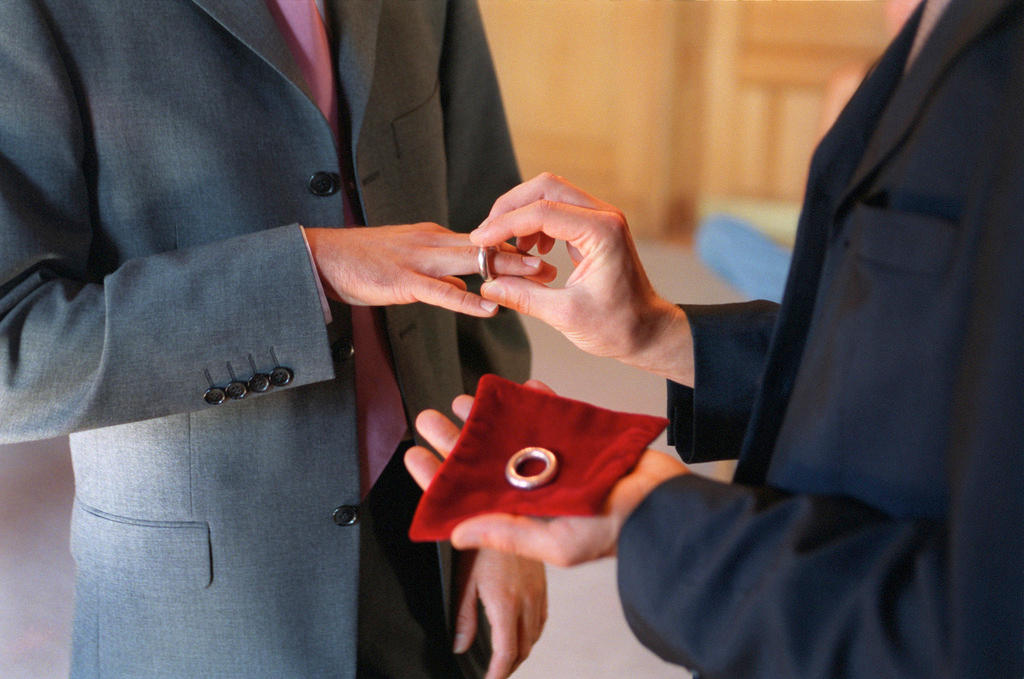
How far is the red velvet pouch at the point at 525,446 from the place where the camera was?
27.1 inches

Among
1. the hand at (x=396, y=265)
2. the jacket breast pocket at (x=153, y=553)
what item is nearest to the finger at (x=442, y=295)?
the hand at (x=396, y=265)

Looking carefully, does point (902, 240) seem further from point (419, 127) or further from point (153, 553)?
point (153, 553)

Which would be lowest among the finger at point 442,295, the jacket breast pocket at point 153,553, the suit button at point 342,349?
the jacket breast pocket at point 153,553

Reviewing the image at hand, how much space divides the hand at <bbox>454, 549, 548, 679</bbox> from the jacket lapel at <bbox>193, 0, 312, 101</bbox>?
2.15 feet

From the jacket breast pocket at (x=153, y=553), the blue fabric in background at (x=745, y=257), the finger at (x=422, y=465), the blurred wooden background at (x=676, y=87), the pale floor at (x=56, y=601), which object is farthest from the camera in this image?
the blurred wooden background at (x=676, y=87)

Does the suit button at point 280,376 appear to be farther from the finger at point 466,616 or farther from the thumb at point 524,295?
the finger at point 466,616

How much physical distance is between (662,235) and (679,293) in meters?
1.02

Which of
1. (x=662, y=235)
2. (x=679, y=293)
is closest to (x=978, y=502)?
(x=679, y=293)

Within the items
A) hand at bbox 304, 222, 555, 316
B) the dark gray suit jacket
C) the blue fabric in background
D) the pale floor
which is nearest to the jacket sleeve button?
hand at bbox 304, 222, 555, 316

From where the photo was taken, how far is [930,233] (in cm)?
56

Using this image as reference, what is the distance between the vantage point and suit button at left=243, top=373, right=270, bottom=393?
0.90 m

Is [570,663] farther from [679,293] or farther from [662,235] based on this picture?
[662,235]

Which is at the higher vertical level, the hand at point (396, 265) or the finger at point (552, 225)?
the finger at point (552, 225)

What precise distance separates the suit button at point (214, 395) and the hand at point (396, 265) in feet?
0.49
